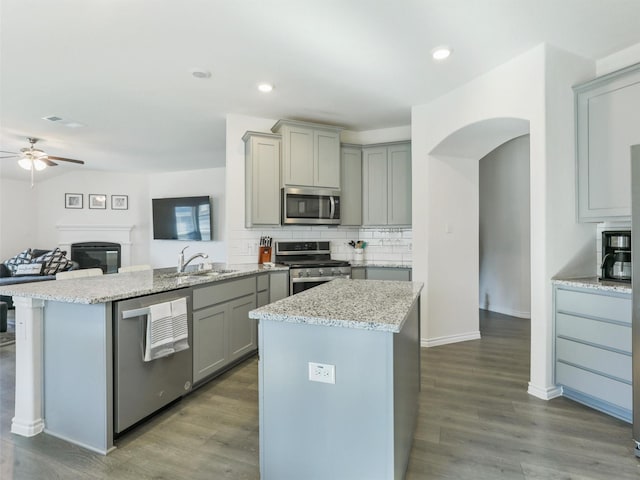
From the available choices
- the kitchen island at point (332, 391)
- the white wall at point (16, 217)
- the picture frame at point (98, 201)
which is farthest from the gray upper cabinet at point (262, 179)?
the white wall at point (16, 217)

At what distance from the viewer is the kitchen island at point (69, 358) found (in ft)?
6.30

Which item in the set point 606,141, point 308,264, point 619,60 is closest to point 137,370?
Answer: point 308,264

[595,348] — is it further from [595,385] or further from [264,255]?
[264,255]

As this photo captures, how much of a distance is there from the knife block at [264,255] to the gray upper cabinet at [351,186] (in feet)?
3.33

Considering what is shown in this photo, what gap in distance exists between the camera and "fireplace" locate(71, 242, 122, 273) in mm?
7387

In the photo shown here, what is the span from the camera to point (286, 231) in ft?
14.7

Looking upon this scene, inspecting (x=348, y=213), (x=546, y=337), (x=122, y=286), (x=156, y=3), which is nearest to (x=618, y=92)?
(x=546, y=337)

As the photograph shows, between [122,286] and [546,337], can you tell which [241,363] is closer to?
[122,286]

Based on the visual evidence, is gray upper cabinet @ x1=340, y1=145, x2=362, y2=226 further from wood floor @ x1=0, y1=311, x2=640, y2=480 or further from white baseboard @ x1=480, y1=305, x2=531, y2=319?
white baseboard @ x1=480, y1=305, x2=531, y2=319

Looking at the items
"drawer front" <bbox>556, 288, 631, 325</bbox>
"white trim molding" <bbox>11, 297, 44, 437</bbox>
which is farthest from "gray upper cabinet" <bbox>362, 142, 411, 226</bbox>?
"white trim molding" <bbox>11, 297, 44, 437</bbox>

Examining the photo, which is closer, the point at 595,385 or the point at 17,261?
the point at 595,385

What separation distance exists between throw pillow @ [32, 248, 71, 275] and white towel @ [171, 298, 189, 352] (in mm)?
5131

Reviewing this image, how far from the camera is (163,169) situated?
7469 millimetres

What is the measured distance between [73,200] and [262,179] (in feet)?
18.8
